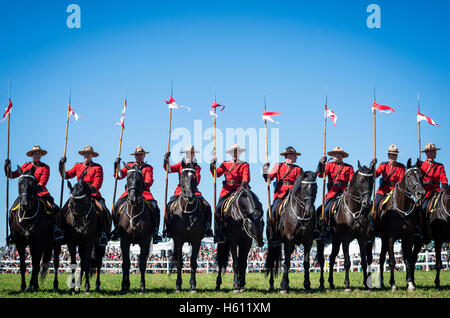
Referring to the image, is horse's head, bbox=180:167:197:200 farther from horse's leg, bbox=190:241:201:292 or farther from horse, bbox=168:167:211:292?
horse's leg, bbox=190:241:201:292

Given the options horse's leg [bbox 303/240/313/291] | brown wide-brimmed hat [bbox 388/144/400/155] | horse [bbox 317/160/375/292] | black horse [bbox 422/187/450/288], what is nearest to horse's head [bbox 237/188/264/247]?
horse's leg [bbox 303/240/313/291]

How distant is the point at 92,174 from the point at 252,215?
4.96 m

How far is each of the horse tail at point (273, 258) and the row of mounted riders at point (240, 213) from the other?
0.03 m

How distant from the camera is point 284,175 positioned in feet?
48.7

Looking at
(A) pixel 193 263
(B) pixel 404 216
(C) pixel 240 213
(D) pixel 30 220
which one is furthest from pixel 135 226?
(B) pixel 404 216

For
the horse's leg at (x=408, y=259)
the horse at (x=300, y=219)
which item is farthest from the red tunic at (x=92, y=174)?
the horse's leg at (x=408, y=259)

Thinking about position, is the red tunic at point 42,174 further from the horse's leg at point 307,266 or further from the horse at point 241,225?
the horse's leg at point 307,266

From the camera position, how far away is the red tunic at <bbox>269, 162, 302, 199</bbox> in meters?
14.8

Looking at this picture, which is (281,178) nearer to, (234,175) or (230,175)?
(234,175)

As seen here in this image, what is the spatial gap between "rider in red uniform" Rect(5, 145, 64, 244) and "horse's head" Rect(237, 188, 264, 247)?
507 cm

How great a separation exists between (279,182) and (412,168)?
3.71m

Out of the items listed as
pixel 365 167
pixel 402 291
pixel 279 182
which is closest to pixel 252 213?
pixel 279 182
